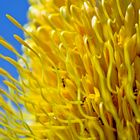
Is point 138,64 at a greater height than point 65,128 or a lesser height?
greater

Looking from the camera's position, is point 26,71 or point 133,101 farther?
point 26,71

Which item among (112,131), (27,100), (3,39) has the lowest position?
(112,131)

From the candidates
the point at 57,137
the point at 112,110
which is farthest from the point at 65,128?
the point at 112,110

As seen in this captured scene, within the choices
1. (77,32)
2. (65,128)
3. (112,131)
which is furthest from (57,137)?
(77,32)

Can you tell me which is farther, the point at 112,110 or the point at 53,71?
the point at 53,71

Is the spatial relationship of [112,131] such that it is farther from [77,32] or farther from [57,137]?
[77,32]

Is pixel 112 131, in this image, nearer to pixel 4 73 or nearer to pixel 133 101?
pixel 133 101
